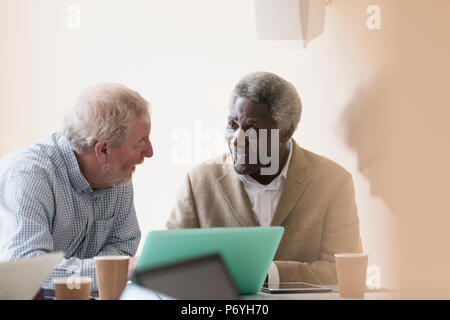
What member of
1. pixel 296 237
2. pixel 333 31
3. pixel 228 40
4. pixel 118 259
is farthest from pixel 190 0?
pixel 118 259

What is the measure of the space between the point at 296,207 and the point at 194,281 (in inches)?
44.4

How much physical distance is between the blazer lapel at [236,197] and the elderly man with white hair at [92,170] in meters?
0.30

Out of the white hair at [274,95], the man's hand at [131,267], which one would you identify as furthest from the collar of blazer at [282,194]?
the man's hand at [131,267]

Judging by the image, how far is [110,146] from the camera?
1.81 metres

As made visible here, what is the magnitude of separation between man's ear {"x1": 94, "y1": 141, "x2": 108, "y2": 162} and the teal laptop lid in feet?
2.53

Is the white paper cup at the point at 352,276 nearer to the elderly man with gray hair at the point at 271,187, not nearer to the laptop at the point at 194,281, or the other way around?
the laptop at the point at 194,281

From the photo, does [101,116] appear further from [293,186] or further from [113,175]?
[293,186]

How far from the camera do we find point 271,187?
6.56ft

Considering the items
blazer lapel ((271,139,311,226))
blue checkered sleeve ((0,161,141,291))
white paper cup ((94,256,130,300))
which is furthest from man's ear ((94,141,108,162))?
white paper cup ((94,256,130,300))

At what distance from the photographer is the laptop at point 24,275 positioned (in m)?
0.87

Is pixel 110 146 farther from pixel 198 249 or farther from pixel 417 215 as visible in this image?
pixel 417 215

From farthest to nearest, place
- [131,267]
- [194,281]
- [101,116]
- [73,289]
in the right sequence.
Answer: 1. [101,116]
2. [131,267]
3. [73,289]
4. [194,281]

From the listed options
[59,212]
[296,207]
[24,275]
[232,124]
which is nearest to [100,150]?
[59,212]

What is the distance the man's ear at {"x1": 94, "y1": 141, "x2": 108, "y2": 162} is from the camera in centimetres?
179
